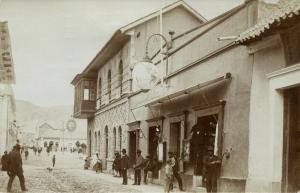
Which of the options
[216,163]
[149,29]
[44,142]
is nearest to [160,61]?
[149,29]

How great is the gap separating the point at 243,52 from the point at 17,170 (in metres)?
4.96

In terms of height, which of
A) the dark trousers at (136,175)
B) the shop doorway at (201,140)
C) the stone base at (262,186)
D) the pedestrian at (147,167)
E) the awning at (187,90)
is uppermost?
the awning at (187,90)

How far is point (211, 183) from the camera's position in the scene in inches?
401

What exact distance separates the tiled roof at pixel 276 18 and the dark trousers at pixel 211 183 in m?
2.83

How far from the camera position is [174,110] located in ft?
43.1

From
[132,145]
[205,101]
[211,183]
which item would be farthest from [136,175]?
[211,183]

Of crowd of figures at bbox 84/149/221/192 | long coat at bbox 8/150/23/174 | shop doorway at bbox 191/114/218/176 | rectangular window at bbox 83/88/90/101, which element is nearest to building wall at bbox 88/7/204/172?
rectangular window at bbox 83/88/90/101

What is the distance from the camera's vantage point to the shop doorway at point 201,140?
11.6 metres

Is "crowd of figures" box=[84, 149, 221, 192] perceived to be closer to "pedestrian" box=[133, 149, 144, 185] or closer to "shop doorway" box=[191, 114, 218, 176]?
"pedestrian" box=[133, 149, 144, 185]

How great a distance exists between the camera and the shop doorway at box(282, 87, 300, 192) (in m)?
7.87

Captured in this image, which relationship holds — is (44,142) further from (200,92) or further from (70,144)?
(200,92)

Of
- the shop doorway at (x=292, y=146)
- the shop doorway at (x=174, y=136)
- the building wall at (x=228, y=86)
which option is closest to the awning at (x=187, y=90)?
the building wall at (x=228, y=86)

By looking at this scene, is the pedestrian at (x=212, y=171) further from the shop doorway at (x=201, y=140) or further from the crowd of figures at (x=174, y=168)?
the shop doorway at (x=201, y=140)

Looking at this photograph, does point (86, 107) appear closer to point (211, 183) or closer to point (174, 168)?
point (174, 168)
